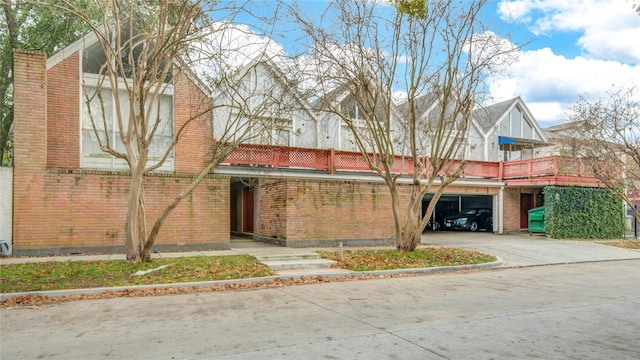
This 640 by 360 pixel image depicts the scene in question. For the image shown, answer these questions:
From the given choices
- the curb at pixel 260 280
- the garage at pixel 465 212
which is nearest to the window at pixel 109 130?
the curb at pixel 260 280

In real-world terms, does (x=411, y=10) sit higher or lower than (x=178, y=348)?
higher

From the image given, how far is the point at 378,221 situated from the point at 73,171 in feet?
34.6

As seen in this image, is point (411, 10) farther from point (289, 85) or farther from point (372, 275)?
point (372, 275)

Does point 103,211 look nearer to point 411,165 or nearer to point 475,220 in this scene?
point 411,165

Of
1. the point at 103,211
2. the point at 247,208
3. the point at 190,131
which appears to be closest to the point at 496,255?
the point at 247,208

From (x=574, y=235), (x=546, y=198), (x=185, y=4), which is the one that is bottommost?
(x=574, y=235)

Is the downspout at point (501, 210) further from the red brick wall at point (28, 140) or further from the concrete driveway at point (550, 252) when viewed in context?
the red brick wall at point (28, 140)

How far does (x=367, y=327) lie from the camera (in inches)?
232

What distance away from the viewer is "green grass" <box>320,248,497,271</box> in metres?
11.7

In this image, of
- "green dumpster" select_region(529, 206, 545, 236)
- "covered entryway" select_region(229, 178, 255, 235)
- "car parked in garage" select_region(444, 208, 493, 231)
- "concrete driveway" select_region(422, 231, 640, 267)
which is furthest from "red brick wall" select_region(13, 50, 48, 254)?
"car parked in garage" select_region(444, 208, 493, 231)

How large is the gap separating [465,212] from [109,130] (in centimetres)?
1994

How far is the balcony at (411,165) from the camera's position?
1745cm

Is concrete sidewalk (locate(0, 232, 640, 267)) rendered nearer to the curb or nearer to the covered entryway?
the curb

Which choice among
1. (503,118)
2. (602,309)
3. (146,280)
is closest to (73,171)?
(146,280)
